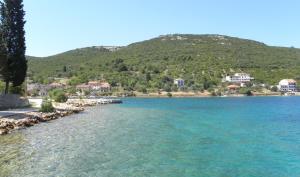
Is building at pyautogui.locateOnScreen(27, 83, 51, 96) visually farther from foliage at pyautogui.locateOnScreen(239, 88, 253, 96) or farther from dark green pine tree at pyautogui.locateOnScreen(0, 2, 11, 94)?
dark green pine tree at pyautogui.locateOnScreen(0, 2, 11, 94)

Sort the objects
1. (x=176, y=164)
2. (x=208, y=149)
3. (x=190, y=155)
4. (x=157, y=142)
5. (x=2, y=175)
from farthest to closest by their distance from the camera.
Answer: (x=157, y=142), (x=208, y=149), (x=190, y=155), (x=176, y=164), (x=2, y=175)

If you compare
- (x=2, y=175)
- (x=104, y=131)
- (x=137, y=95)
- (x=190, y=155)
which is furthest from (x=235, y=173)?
(x=137, y=95)

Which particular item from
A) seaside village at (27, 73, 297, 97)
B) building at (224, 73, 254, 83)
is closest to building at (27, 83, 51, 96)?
seaside village at (27, 73, 297, 97)

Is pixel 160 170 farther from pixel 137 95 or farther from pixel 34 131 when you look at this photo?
pixel 137 95

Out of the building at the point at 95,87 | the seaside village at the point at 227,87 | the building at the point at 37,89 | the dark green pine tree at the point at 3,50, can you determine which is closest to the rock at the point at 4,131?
the dark green pine tree at the point at 3,50

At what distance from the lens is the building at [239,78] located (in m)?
192

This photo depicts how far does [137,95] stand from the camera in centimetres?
18138

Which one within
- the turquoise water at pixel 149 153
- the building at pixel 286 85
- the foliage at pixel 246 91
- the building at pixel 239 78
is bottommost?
the turquoise water at pixel 149 153

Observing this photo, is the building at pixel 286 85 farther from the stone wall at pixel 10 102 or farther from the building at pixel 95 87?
the stone wall at pixel 10 102

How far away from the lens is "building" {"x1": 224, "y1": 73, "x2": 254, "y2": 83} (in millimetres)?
191750

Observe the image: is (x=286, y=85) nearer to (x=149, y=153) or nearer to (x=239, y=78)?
(x=239, y=78)

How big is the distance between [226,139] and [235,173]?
44.7ft

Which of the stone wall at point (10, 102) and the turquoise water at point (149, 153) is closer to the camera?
the turquoise water at point (149, 153)

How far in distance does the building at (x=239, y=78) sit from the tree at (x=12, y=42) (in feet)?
482
